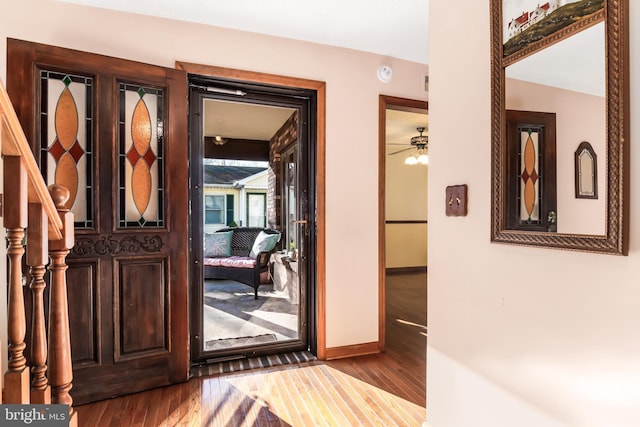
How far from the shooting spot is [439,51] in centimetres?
158

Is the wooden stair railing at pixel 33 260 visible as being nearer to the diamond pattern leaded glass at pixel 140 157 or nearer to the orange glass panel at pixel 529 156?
the diamond pattern leaded glass at pixel 140 157

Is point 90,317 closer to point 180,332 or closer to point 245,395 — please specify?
point 180,332

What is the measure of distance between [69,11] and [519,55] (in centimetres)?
256

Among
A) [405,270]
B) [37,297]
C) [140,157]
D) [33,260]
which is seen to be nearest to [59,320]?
[37,297]

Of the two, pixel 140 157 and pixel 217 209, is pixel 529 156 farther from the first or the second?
pixel 217 209

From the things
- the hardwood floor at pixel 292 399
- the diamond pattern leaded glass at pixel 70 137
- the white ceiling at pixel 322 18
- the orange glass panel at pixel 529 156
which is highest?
the white ceiling at pixel 322 18

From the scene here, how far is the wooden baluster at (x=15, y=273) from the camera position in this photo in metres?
0.95

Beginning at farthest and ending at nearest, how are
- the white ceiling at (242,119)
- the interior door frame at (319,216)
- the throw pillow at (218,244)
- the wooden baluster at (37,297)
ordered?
the throw pillow at (218,244) < the white ceiling at (242,119) < the interior door frame at (319,216) < the wooden baluster at (37,297)

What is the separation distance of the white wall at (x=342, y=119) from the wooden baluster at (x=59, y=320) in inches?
60.8

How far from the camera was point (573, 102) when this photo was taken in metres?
0.99

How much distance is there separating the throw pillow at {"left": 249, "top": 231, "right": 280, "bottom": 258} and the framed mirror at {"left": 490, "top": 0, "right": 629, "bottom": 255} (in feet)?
8.52

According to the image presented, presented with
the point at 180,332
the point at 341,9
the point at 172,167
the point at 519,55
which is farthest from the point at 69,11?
the point at 519,55

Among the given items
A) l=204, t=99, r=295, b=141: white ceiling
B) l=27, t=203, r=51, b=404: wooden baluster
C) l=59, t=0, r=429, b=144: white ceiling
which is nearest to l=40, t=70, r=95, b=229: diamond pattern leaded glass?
l=59, t=0, r=429, b=144: white ceiling

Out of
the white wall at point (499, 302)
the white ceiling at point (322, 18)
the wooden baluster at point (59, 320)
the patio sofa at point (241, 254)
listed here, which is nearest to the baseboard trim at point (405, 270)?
the patio sofa at point (241, 254)
